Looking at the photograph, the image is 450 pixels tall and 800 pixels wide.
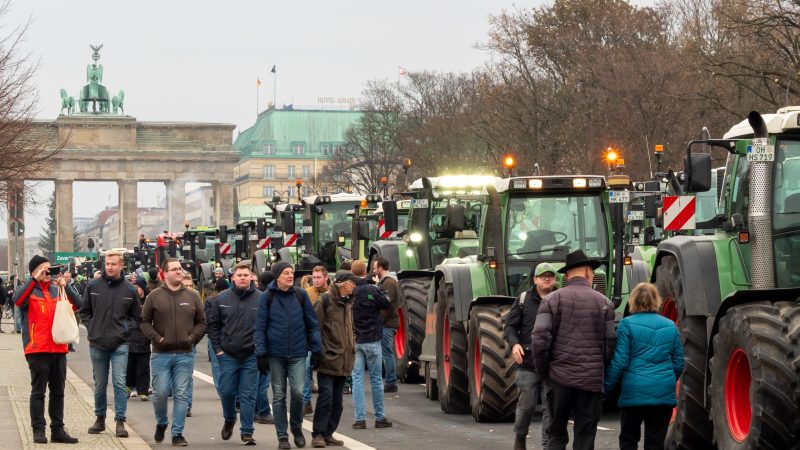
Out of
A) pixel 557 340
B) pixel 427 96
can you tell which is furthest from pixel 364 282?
pixel 427 96

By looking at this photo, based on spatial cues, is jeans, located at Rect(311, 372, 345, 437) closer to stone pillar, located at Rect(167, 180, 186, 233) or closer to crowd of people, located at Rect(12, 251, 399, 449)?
crowd of people, located at Rect(12, 251, 399, 449)

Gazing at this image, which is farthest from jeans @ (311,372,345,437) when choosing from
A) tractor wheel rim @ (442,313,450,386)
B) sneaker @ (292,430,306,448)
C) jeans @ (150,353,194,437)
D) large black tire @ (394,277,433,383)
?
large black tire @ (394,277,433,383)

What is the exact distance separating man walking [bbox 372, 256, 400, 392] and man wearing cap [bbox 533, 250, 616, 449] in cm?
995

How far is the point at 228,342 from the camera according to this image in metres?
18.3

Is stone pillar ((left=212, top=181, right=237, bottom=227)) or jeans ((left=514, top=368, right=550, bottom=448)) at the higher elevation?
stone pillar ((left=212, top=181, right=237, bottom=227))

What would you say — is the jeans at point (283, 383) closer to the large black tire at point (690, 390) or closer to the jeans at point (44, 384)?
the jeans at point (44, 384)

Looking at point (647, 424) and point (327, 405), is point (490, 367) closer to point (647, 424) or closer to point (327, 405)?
point (327, 405)

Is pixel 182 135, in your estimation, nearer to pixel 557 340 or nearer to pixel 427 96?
pixel 427 96

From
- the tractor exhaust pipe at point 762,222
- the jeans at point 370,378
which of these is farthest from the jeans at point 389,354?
the tractor exhaust pipe at point 762,222

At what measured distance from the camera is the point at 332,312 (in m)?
18.3

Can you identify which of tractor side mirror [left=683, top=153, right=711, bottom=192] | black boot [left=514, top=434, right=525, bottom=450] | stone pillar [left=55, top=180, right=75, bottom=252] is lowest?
black boot [left=514, top=434, right=525, bottom=450]

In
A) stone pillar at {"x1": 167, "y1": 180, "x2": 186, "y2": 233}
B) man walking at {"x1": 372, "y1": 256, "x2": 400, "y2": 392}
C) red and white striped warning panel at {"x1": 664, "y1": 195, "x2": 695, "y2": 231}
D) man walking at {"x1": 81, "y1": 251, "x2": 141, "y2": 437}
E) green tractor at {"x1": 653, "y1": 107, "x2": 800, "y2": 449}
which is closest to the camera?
green tractor at {"x1": 653, "y1": 107, "x2": 800, "y2": 449}

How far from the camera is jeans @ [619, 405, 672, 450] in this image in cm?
1286

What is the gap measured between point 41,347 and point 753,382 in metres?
7.86
